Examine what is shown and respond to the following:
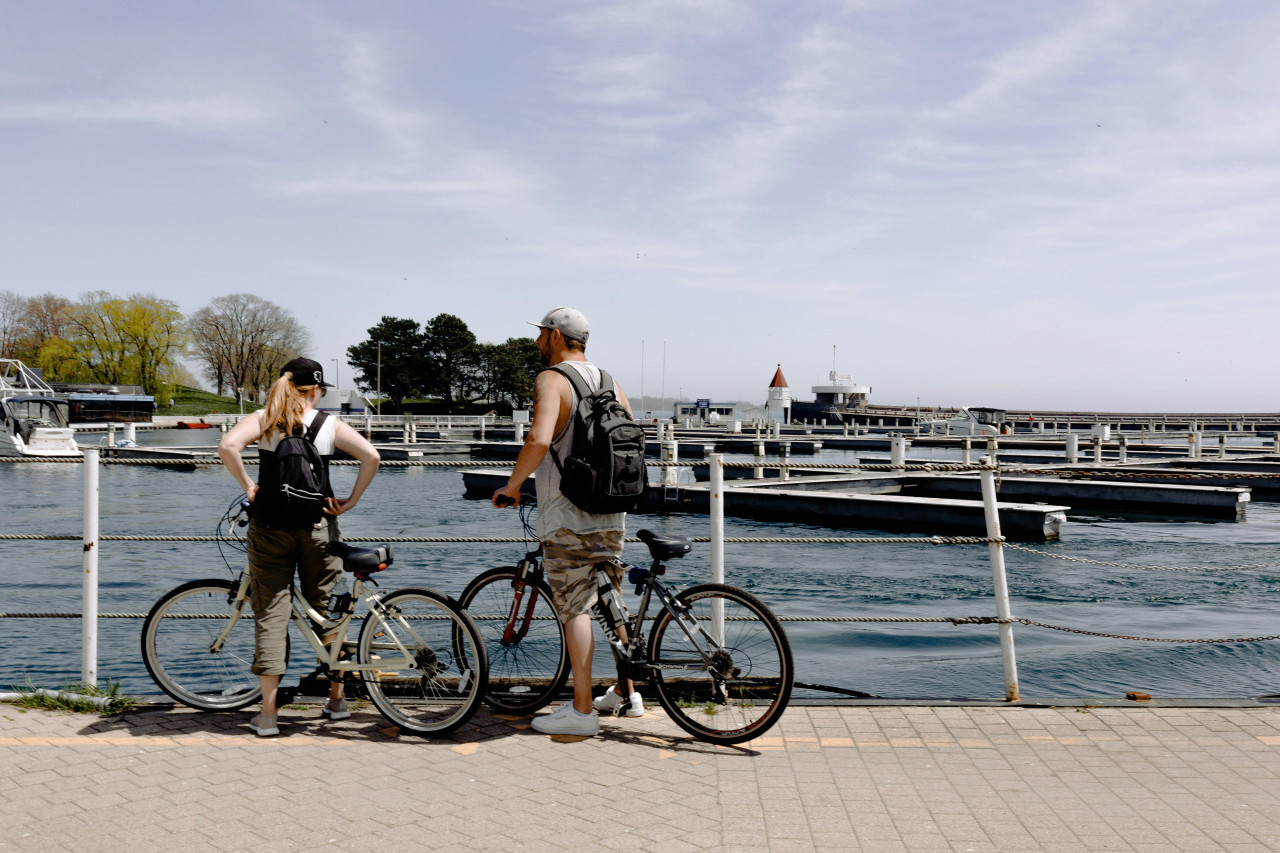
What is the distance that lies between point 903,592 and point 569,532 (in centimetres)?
1184

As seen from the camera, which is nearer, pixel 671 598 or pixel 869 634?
pixel 671 598

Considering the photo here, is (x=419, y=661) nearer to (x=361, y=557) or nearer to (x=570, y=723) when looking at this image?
(x=361, y=557)

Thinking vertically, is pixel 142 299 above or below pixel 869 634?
above

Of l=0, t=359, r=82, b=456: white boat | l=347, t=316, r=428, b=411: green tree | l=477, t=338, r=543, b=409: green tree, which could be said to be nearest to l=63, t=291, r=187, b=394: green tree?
l=347, t=316, r=428, b=411: green tree

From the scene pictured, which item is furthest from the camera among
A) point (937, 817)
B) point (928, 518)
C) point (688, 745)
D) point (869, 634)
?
point (928, 518)

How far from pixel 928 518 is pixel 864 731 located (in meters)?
17.4

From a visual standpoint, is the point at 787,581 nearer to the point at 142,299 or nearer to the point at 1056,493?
the point at 1056,493

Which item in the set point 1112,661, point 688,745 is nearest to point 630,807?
point 688,745

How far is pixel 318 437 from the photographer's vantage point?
4422 millimetres

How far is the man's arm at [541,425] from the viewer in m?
4.08

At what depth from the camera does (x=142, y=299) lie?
280 ft

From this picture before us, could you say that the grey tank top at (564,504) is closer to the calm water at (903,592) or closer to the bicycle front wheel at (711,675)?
the bicycle front wheel at (711,675)

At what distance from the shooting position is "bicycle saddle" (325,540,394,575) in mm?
4346

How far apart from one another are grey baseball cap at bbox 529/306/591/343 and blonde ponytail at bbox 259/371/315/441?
1151 millimetres
